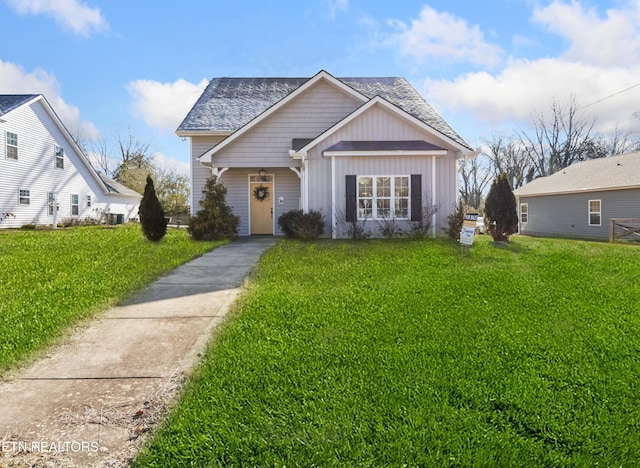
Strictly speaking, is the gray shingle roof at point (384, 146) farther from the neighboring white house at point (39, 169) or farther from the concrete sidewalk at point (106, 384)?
the neighboring white house at point (39, 169)

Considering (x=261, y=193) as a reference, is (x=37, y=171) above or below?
above

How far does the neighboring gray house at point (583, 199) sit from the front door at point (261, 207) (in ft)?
55.6

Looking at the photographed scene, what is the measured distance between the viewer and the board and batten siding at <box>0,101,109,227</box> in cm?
1991

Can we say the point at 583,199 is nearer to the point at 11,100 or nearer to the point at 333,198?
the point at 333,198

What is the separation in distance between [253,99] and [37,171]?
13484 millimetres

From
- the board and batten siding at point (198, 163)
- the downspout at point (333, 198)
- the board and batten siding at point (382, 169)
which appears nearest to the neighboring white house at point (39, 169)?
the board and batten siding at point (198, 163)

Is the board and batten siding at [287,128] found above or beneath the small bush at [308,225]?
above

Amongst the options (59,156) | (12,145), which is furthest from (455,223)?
(59,156)

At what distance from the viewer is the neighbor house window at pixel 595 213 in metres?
20.9

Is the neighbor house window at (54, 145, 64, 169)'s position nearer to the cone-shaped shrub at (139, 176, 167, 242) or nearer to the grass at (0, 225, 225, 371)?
the grass at (0, 225, 225, 371)

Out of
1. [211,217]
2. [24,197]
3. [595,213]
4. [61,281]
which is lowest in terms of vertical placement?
[61,281]

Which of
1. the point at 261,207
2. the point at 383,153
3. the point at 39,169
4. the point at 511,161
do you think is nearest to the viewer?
the point at 383,153

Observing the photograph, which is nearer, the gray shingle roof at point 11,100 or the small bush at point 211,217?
the small bush at point 211,217

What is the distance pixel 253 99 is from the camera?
18125mm
